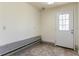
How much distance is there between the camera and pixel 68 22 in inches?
161

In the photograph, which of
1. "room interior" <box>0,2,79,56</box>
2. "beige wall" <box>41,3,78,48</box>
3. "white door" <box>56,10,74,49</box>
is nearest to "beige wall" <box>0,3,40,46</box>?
"room interior" <box>0,2,79,56</box>

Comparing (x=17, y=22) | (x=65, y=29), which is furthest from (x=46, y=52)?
(x=17, y=22)

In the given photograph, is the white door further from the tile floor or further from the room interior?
the tile floor

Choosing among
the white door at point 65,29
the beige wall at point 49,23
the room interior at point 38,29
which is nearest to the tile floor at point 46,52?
the room interior at point 38,29

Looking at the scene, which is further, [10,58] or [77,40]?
[77,40]

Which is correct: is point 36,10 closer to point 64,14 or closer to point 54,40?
point 64,14

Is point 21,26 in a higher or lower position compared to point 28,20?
lower

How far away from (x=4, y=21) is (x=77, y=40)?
313cm

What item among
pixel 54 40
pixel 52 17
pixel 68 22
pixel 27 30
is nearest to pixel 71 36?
pixel 68 22

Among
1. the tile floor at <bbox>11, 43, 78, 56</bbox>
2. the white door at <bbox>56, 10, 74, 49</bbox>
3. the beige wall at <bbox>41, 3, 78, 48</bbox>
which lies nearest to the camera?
the tile floor at <bbox>11, 43, 78, 56</bbox>

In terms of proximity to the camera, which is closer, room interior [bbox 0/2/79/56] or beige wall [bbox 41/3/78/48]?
room interior [bbox 0/2/79/56]

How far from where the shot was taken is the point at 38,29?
5.26m

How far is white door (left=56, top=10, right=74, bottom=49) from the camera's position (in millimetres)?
4001

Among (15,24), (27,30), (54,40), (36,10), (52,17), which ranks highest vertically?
(36,10)
